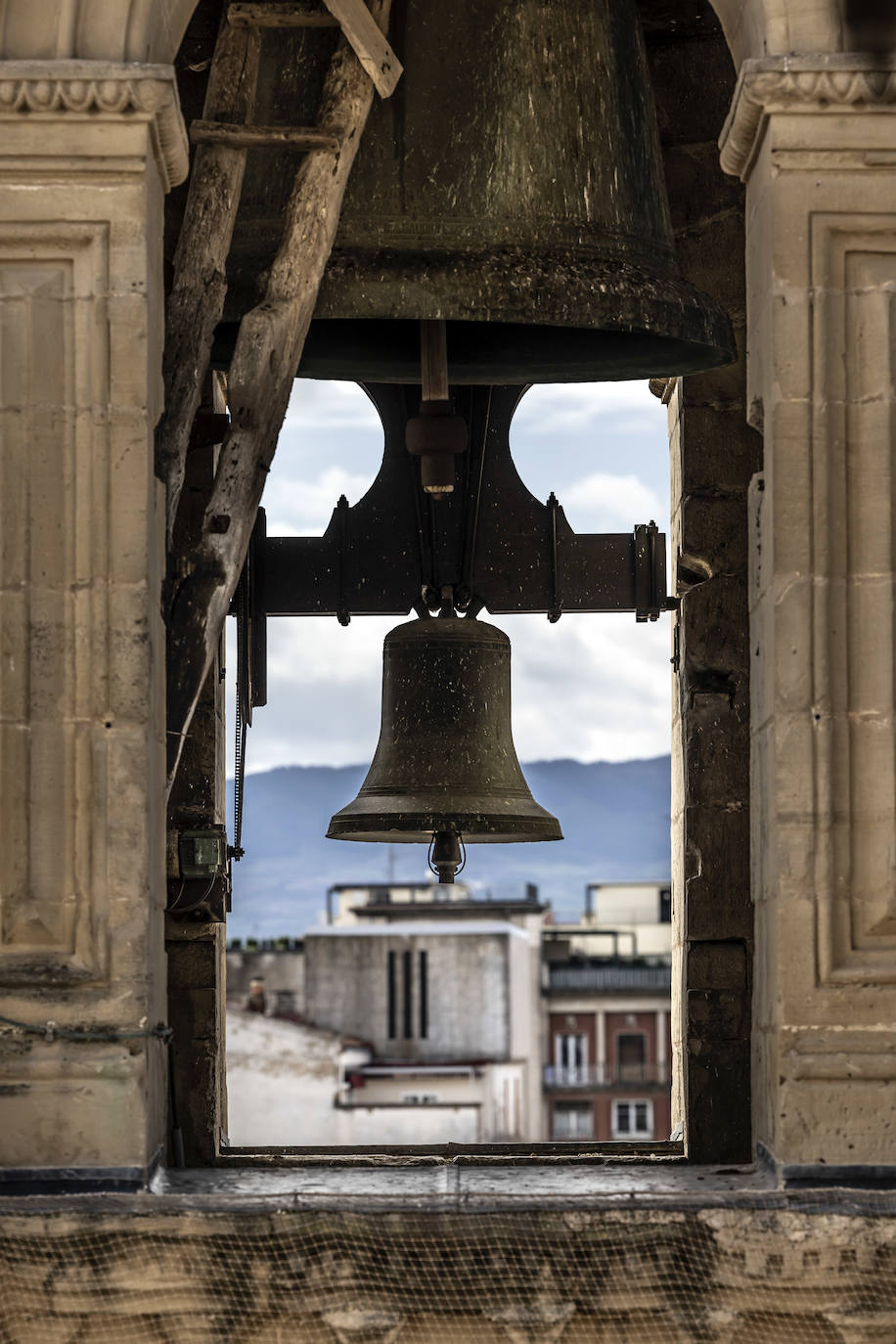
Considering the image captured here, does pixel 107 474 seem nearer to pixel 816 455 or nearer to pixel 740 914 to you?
pixel 816 455

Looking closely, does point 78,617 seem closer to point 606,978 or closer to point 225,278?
point 225,278

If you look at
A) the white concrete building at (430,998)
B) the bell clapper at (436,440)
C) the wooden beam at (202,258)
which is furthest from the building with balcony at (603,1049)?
the wooden beam at (202,258)

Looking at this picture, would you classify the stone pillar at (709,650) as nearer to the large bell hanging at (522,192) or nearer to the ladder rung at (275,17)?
the large bell hanging at (522,192)

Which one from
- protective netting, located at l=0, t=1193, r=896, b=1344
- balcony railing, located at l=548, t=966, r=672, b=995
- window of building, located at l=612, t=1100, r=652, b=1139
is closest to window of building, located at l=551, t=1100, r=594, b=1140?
window of building, located at l=612, t=1100, r=652, b=1139

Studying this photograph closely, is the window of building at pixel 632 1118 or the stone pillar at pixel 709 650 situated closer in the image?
the stone pillar at pixel 709 650

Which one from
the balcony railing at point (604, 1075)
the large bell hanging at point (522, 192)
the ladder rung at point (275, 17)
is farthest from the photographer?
the balcony railing at point (604, 1075)

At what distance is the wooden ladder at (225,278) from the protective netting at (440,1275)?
124cm

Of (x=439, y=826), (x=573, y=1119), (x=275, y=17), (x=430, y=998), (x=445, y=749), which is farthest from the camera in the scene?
(x=573, y=1119)

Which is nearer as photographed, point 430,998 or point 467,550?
point 467,550

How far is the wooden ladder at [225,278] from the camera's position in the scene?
584 centimetres

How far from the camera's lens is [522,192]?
622cm

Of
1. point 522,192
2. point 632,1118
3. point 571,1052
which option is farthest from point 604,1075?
point 522,192

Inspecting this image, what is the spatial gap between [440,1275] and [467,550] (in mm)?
3179

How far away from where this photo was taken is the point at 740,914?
6727 millimetres
